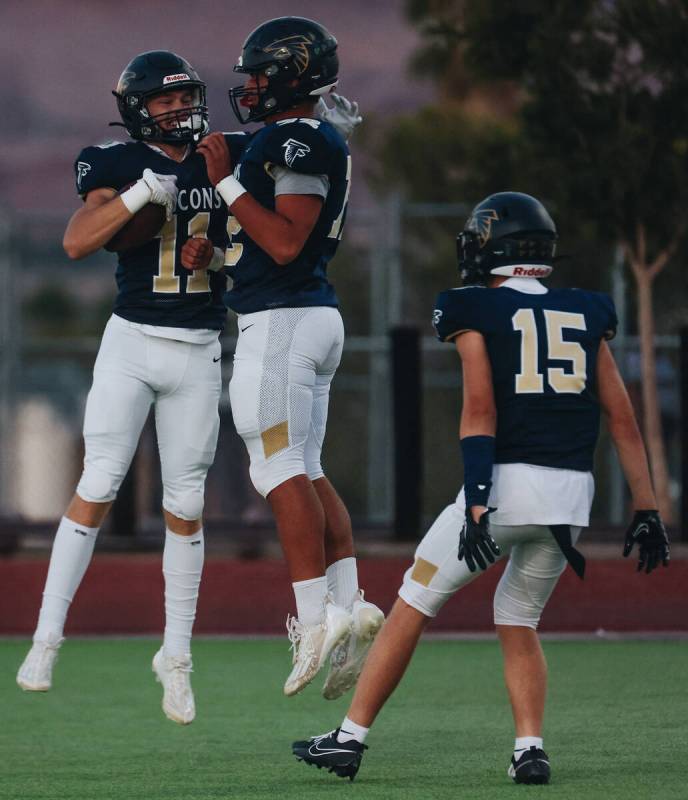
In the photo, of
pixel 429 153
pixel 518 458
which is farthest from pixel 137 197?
pixel 429 153

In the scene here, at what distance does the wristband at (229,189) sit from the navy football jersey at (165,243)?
0.44 m

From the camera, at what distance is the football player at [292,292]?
20.6 ft

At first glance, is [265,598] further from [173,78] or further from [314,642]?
[173,78]

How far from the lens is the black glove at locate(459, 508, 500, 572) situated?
228 inches

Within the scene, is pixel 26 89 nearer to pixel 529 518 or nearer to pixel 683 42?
pixel 683 42

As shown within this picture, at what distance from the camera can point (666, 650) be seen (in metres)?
10.0

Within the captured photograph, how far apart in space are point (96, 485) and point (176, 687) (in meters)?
0.82

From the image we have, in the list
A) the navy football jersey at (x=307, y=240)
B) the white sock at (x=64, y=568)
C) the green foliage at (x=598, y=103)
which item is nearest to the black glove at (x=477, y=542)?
the navy football jersey at (x=307, y=240)

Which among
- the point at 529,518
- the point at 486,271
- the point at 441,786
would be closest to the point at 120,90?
the point at 486,271

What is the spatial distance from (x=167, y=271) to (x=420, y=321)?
43.5 feet

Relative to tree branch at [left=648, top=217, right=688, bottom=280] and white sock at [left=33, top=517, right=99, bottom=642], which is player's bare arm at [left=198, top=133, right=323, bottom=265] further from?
tree branch at [left=648, top=217, right=688, bottom=280]

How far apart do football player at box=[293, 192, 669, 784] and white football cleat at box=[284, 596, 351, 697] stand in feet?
0.53

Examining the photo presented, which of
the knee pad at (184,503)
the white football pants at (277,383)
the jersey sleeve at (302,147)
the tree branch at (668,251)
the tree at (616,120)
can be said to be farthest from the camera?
the tree branch at (668,251)

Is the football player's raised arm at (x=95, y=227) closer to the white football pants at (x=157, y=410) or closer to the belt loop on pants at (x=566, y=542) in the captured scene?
the white football pants at (x=157, y=410)
